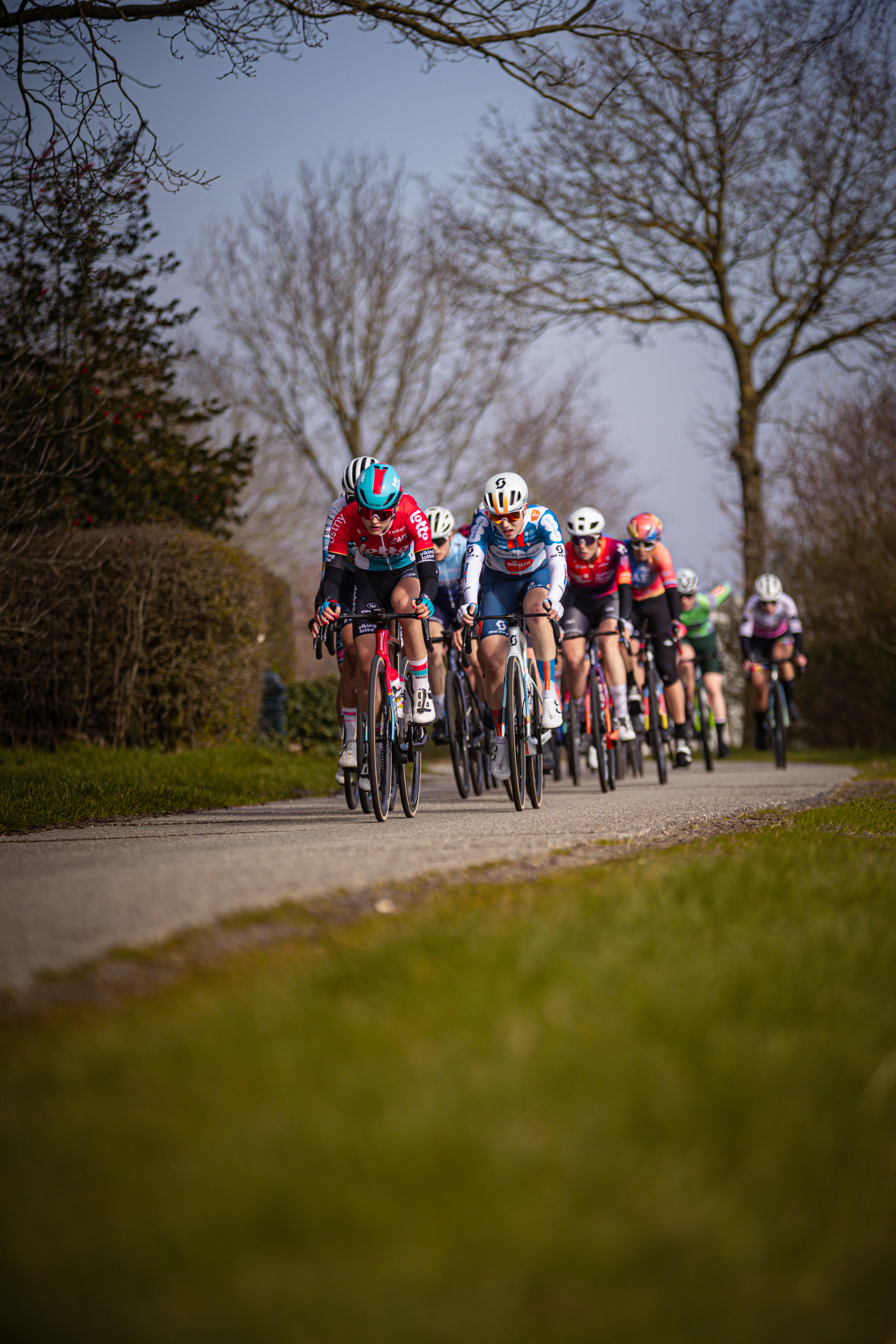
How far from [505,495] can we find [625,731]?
3.32 m

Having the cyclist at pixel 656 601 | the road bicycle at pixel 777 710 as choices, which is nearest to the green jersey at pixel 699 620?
the road bicycle at pixel 777 710

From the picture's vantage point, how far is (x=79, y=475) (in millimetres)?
14203

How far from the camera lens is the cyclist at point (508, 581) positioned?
895 cm

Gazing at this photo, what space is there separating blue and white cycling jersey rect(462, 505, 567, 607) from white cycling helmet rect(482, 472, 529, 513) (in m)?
0.18

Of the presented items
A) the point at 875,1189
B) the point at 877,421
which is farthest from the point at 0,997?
the point at 877,421

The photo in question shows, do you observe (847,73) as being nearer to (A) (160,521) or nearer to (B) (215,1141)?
(A) (160,521)

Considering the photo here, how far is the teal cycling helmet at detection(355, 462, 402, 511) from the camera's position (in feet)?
26.4

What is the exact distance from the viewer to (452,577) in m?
11.4

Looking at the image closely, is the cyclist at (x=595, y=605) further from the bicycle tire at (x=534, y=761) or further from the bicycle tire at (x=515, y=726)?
the bicycle tire at (x=515, y=726)

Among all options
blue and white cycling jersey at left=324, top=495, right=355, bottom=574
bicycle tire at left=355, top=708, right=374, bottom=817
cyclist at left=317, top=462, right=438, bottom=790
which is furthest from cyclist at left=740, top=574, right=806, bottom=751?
bicycle tire at left=355, top=708, right=374, bottom=817

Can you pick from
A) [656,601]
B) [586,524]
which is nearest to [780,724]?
[656,601]

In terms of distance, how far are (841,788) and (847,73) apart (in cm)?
1732

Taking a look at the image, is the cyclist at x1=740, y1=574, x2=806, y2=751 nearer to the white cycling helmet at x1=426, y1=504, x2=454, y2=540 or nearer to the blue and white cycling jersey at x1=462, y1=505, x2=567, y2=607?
the white cycling helmet at x1=426, y1=504, x2=454, y2=540

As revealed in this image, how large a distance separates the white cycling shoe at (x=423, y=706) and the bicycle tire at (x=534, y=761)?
912 mm
